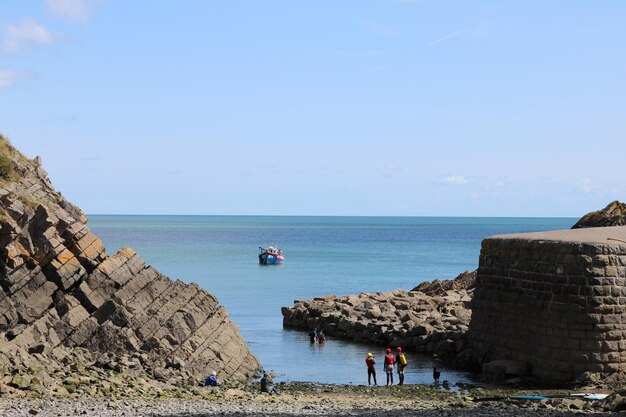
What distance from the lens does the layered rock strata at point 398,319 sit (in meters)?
37.7

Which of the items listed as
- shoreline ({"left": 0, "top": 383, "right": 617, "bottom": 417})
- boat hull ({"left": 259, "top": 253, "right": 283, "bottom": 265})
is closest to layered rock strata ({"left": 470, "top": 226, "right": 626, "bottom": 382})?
shoreline ({"left": 0, "top": 383, "right": 617, "bottom": 417})

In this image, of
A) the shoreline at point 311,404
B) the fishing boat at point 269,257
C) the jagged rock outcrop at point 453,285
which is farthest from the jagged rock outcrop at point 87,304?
the fishing boat at point 269,257

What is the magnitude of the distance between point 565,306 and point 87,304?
1491cm

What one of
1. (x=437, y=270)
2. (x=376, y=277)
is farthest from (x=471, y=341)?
(x=437, y=270)

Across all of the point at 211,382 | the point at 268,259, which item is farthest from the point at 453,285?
the point at 268,259

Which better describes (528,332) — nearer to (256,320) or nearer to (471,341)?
(471,341)

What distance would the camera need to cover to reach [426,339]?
37.8 metres

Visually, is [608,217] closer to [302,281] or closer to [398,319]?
[398,319]

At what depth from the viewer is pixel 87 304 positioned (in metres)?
29.8

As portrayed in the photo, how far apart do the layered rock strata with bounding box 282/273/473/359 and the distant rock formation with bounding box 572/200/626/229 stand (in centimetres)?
714

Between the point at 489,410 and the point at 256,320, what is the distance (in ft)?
104

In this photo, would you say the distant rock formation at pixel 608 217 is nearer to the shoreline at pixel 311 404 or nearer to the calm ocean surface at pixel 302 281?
→ the calm ocean surface at pixel 302 281

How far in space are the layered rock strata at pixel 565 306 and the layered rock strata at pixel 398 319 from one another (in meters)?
4.40

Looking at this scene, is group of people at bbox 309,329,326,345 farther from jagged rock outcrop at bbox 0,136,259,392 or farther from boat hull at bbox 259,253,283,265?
boat hull at bbox 259,253,283,265
